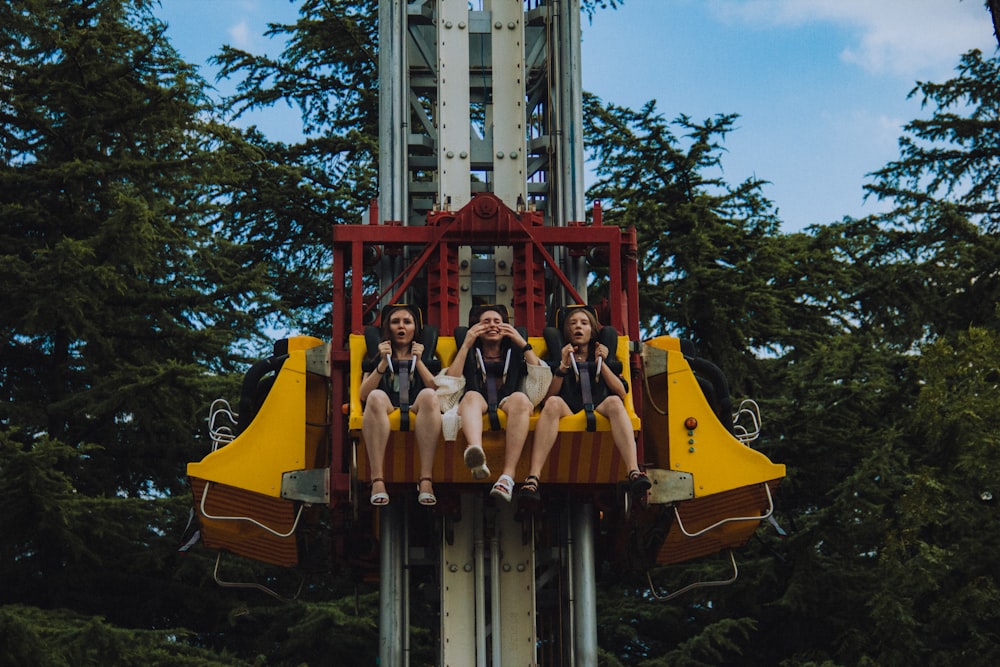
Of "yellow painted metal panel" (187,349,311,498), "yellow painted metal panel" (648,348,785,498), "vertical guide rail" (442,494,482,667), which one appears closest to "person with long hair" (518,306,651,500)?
"yellow painted metal panel" (648,348,785,498)

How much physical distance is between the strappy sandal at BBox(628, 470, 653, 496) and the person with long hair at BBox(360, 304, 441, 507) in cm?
119

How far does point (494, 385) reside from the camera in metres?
11.3

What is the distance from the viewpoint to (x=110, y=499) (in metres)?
17.8

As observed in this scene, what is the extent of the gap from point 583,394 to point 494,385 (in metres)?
0.55

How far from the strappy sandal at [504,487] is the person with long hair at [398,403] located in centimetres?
38

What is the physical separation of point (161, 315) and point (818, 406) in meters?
7.07

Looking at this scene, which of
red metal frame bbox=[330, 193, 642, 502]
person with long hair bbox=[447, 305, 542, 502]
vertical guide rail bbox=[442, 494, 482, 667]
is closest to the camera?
person with long hair bbox=[447, 305, 542, 502]

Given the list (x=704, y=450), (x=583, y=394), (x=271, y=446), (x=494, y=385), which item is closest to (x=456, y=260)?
(x=494, y=385)

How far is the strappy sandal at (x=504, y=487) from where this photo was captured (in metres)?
11.0

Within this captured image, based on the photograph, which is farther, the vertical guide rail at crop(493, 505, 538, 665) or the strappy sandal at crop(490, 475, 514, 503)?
the vertical guide rail at crop(493, 505, 538, 665)

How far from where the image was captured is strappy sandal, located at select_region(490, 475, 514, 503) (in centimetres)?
1095

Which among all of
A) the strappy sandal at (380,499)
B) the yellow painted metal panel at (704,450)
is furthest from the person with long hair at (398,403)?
the yellow painted metal panel at (704,450)

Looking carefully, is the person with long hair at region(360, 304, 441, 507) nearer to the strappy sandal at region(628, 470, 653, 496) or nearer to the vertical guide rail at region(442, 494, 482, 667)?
the vertical guide rail at region(442, 494, 482, 667)

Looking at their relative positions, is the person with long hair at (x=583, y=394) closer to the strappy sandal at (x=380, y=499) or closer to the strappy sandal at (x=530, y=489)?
the strappy sandal at (x=530, y=489)
